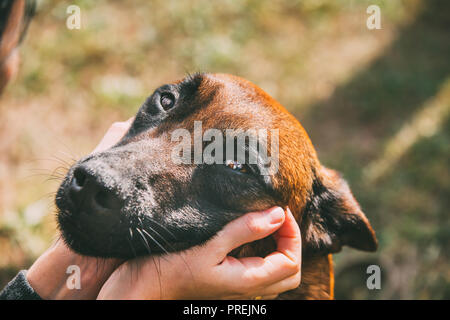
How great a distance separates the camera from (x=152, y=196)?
2.59m

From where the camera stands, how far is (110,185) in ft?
7.88

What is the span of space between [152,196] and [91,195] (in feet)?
1.22

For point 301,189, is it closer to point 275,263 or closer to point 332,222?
point 332,222

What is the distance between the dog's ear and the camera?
127 inches

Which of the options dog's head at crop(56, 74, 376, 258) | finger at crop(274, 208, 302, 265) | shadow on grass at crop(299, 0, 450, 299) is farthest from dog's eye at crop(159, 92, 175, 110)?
shadow on grass at crop(299, 0, 450, 299)

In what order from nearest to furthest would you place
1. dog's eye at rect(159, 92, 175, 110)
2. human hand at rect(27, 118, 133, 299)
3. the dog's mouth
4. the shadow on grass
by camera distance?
the dog's mouth < human hand at rect(27, 118, 133, 299) < dog's eye at rect(159, 92, 175, 110) < the shadow on grass

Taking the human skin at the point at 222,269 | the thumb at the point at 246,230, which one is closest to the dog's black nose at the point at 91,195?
the human skin at the point at 222,269

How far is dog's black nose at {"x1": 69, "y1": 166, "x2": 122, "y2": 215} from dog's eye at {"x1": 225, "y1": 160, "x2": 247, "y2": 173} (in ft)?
2.48

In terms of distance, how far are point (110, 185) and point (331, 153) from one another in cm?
448

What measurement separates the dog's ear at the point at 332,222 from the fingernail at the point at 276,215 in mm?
518

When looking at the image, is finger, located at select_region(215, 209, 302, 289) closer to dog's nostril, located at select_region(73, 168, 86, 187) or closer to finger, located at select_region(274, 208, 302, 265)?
finger, located at select_region(274, 208, 302, 265)

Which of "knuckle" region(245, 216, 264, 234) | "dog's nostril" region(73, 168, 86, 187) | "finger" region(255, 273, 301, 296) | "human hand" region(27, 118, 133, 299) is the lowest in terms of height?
"finger" region(255, 273, 301, 296)
